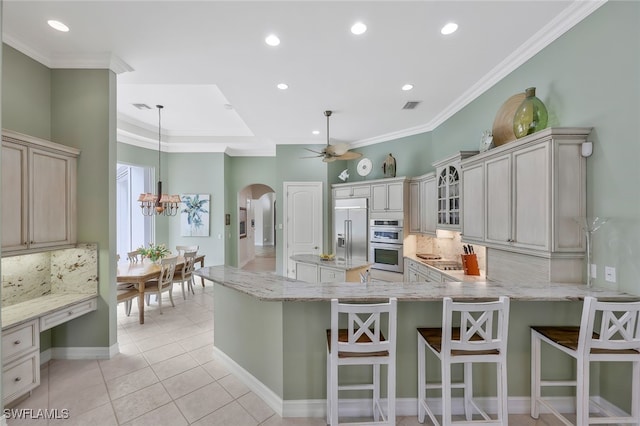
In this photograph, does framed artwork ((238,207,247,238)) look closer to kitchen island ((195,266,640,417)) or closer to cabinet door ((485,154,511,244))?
kitchen island ((195,266,640,417))

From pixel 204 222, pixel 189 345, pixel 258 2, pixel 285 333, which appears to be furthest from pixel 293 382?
pixel 204 222

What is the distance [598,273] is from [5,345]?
4.64 m

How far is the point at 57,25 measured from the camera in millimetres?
2395

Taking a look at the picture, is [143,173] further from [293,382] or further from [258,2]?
[293,382]

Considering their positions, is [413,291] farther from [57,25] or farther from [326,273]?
[57,25]

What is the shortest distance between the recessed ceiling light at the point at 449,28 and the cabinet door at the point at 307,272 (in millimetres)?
3391

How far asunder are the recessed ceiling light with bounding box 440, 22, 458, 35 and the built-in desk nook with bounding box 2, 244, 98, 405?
13.4ft

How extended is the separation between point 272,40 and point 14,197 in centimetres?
267

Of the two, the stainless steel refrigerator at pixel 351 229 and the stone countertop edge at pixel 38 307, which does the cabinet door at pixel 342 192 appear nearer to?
the stainless steel refrigerator at pixel 351 229

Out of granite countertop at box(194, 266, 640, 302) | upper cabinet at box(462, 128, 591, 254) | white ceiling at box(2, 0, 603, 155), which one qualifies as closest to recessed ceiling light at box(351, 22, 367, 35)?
white ceiling at box(2, 0, 603, 155)

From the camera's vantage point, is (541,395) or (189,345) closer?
(541,395)

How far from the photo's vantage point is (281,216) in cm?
592

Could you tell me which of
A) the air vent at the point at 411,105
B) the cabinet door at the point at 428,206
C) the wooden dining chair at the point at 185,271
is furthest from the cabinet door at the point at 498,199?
the wooden dining chair at the point at 185,271

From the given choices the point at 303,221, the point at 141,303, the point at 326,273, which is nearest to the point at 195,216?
the point at 303,221
